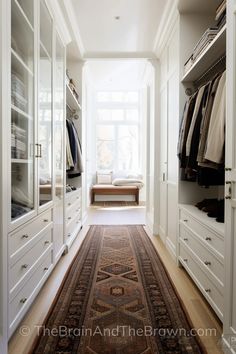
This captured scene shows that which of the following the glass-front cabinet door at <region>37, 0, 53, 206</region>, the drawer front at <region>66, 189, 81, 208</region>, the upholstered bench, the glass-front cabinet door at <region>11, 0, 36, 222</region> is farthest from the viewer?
the upholstered bench

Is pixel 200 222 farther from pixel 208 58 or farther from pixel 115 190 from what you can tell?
pixel 115 190

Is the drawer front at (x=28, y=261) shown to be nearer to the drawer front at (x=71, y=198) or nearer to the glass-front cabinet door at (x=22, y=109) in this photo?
the glass-front cabinet door at (x=22, y=109)

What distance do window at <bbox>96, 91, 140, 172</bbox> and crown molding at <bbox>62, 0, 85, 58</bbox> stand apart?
3.81 meters

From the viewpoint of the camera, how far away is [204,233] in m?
1.78

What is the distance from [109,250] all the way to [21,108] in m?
1.93

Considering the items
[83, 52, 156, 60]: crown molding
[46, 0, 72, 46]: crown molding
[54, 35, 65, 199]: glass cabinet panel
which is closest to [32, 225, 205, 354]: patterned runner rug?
[54, 35, 65, 199]: glass cabinet panel

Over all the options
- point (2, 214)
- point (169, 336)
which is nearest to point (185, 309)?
point (169, 336)

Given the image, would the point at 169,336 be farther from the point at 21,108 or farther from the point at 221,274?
the point at 21,108

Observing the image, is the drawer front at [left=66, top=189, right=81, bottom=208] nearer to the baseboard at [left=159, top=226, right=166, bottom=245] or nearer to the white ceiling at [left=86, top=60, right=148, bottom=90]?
the baseboard at [left=159, top=226, right=166, bottom=245]

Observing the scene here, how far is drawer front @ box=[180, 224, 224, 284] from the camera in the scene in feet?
4.96

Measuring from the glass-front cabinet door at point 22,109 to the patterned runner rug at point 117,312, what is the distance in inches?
28.9

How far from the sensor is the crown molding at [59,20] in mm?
2250

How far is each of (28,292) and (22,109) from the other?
1.23 m

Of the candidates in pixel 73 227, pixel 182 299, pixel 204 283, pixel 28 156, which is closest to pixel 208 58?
pixel 28 156
